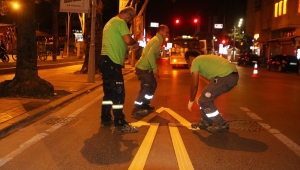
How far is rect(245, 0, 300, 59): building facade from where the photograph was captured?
3688cm

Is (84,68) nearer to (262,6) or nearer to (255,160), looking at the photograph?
(255,160)

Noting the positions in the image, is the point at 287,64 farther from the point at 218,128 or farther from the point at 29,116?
the point at 29,116

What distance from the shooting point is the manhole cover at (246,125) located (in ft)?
25.5

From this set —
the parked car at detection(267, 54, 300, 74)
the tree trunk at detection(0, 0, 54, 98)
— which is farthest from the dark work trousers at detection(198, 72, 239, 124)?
the parked car at detection(267, 54, 300, 74)

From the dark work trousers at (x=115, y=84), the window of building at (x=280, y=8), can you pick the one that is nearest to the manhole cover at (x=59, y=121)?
the dark work trousers at (x=115, y=84)

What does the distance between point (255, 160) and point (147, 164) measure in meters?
1.59

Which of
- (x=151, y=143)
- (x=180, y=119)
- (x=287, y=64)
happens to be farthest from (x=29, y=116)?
(x=287, y=64)

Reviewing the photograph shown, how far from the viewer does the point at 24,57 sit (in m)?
11.1

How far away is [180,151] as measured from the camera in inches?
236

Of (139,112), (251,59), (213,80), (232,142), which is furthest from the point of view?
(251,59)

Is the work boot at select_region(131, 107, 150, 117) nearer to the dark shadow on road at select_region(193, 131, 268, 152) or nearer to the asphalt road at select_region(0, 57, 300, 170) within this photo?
the asphalt road at select_region(0, 57, 300, 170)

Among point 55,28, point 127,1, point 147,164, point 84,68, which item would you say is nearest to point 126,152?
point 147,164

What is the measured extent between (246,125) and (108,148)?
3.35 m

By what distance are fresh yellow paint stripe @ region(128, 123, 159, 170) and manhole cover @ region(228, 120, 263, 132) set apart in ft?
5.60
